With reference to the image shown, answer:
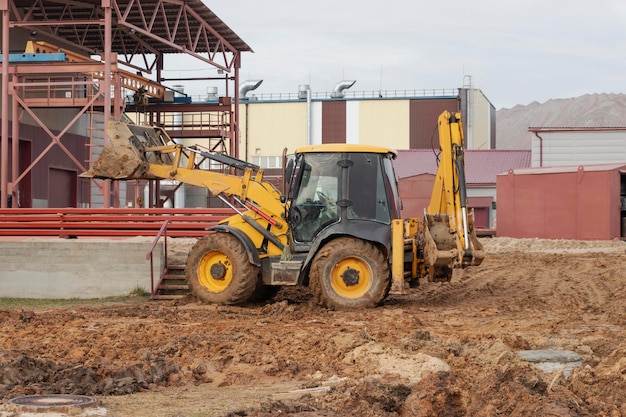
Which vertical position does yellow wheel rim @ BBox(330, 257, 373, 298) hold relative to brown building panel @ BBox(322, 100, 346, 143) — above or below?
below

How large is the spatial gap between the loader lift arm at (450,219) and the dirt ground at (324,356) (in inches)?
32.3

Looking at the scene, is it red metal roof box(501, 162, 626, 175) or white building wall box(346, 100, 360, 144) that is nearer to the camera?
red metal roof box(501, 162, 626, 175)

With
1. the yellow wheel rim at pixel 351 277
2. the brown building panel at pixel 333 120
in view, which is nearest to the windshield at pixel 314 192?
the yellow wheel rim at pixel 351 277

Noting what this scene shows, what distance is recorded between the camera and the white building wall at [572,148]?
4506 cm

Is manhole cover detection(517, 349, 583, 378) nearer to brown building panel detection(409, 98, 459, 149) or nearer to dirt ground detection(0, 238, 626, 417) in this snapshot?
dirt ground detection(0, 238, 626, 417)

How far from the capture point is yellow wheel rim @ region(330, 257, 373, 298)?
49.8ft

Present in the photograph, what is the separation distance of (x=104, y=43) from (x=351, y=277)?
754 inches

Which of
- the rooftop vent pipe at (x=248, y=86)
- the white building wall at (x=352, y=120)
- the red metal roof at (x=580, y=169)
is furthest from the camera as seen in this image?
the rooftop vent pipe at (x=248, y=86)

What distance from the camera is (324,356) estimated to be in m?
10.6

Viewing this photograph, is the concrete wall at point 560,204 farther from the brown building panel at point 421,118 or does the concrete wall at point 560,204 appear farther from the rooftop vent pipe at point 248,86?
the rooftop vent pipe at point 248,86

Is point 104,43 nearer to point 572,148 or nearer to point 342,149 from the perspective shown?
point 342,149

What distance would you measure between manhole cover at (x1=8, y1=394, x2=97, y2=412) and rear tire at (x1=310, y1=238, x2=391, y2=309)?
721cm

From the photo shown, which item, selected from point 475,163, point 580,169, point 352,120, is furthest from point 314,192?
point 352,120

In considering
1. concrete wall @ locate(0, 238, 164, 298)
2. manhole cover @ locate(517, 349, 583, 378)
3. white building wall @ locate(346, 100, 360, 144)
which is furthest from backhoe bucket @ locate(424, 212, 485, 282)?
white building wall @ locate(346, 100, 360, 144)
